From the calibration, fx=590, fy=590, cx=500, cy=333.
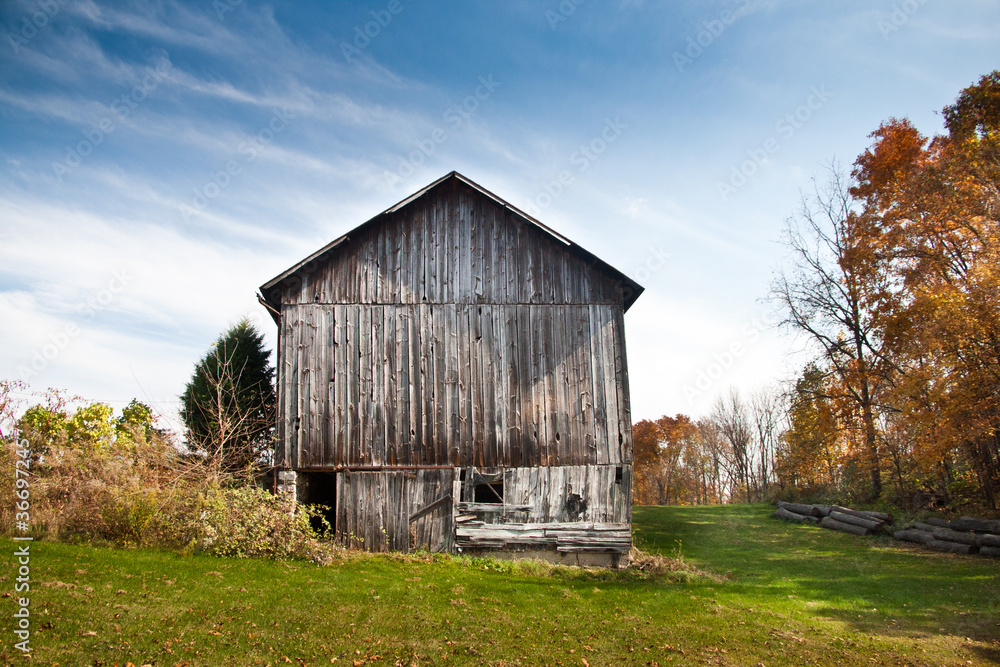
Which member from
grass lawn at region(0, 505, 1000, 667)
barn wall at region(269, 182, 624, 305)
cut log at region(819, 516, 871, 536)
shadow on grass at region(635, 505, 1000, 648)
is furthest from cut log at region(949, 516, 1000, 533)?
barn wall at region(269, 182, 624, 305)

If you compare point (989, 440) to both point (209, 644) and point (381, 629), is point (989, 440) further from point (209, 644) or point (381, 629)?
point (209, 644)

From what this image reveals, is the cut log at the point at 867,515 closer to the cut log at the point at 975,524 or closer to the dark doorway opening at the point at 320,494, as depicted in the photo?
the cut log at the point at 975,524

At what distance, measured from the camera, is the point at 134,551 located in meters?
11.9

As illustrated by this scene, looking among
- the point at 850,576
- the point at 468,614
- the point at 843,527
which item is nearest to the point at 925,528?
the point at 843,527

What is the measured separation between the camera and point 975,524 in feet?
62.1

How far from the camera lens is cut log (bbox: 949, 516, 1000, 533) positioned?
59.8 feet

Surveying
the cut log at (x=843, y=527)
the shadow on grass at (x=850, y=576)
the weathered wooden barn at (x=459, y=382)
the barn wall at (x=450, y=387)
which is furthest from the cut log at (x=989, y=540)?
the barn wall at (x=450, y=387)

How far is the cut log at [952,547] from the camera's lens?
1814 centimetres

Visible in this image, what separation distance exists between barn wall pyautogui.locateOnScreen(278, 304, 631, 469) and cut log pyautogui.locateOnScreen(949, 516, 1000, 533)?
12.5 m

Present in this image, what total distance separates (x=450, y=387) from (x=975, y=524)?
1752cm

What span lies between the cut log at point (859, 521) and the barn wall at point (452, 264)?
14.9 m

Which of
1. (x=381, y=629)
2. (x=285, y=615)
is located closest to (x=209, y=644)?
(x=285, y=615)

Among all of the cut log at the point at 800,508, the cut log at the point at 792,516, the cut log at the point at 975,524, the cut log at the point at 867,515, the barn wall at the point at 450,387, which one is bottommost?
the cut log at the point at 792,516

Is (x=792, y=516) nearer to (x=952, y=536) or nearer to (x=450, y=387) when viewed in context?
(x=952, y=536)
